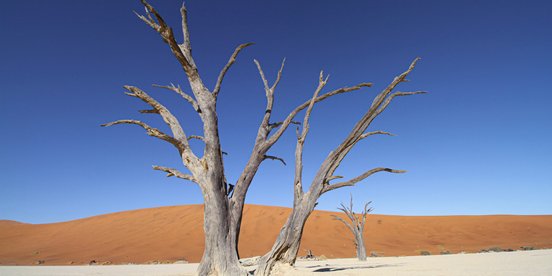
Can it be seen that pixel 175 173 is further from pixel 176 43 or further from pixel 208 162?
pixel 176 43

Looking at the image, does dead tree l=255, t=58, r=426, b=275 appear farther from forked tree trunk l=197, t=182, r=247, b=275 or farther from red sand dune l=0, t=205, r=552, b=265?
red sand dune l=0, t=205, r=552, b=265

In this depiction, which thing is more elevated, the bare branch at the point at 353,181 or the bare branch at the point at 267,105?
the bare branch at the point at 267,105

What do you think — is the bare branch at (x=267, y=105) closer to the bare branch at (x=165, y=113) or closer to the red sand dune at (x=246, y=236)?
the bare branch at (x=165, y=113)

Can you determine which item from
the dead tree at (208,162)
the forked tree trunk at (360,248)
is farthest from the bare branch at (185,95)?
the forked tree trunk at (360,248)

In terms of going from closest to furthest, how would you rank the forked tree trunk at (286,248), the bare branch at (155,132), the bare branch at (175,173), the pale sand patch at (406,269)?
1. the bare branch at (155,132)
2. the bare branch at (175,173)
3. the forked tree trunk at (286,248)
4. the pale sand patch at (406,269)

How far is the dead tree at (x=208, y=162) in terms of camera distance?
6164 mm

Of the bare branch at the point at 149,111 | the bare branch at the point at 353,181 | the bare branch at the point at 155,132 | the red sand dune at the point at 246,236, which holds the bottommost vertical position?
the red sand dune at the point at 246,236

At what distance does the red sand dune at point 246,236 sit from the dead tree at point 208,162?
16.6 meters

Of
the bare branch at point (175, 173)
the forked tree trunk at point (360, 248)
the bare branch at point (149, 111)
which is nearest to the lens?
the bare branch at point (175, 173)

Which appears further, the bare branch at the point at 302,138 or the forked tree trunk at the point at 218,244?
Answer: the bare branch at the point at 302,138

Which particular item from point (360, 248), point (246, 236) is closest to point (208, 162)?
point (360, 248)

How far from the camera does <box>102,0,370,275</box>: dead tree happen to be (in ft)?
20.2

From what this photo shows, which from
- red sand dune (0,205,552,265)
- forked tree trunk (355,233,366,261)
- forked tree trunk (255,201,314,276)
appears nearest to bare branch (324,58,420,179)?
forked tree trunk (255,201,314,276)

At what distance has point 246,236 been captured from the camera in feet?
98.0
